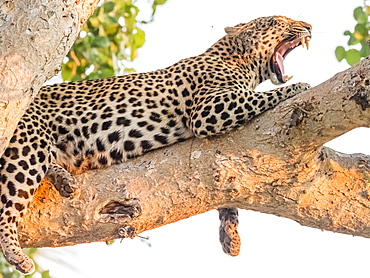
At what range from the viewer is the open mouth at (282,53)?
6.58 metres

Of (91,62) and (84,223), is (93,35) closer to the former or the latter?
(91,62)

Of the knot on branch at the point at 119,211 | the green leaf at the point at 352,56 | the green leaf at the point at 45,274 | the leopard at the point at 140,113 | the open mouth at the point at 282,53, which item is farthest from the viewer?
the green leaf at the point at 45,274

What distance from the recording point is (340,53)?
6.23 meters

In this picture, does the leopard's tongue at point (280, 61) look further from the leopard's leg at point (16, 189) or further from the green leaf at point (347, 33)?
the leopard's leg at point (16, 189)

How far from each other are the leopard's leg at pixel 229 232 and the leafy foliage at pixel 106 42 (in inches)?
108

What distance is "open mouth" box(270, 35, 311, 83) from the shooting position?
6578mm

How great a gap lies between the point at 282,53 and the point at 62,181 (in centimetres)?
277

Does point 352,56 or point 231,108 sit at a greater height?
point 352,56

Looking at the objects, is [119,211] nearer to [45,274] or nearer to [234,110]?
[234,110]

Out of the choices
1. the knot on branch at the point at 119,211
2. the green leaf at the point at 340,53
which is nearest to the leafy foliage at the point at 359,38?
the green leaf at the point at 340,53

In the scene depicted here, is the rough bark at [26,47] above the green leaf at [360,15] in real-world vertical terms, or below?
above

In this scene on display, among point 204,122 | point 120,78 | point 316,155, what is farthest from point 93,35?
point 316,155

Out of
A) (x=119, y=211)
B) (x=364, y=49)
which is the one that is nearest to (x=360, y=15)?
(x=364, y=49)

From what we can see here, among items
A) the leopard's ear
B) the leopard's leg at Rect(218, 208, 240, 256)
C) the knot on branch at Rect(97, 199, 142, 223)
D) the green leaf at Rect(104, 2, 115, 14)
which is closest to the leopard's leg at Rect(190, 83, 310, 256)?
the knot on branch at Rect(97, 199, 142, 223)
